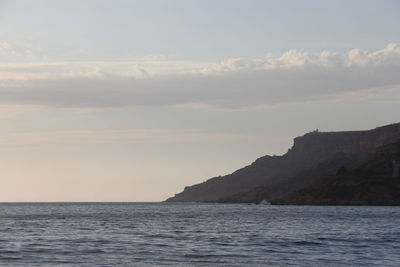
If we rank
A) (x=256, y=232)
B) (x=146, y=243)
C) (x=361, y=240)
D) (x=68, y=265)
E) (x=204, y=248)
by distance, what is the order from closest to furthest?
(x=68, y=265) → (x=204, y=248) → (x=146, y=243) → (x=361, y=240) → (x=256, y=232)

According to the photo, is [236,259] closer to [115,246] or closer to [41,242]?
[115,246]

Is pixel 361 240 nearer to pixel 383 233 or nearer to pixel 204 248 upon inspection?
pixel 383 233

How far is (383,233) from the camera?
82.5 m

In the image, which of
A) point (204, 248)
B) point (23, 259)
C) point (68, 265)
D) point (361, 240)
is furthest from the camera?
point (361, 240)

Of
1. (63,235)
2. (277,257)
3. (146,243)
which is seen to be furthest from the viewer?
(63,235)

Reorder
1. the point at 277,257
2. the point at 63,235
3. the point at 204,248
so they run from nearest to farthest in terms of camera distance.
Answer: the point at 277,257
the point at 204,248
the point at 63,235

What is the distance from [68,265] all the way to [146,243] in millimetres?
19535

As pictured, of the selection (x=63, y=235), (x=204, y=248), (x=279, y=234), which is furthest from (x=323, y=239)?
(x=63, y=235)

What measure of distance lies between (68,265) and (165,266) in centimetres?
659

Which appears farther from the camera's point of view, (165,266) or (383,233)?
(383,233)

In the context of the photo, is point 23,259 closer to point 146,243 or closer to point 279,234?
point 146,243

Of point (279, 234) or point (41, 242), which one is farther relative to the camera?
point (279, 234)

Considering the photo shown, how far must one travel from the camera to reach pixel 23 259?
5128 centimetres

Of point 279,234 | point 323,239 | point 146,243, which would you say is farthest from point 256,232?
point 146,243
